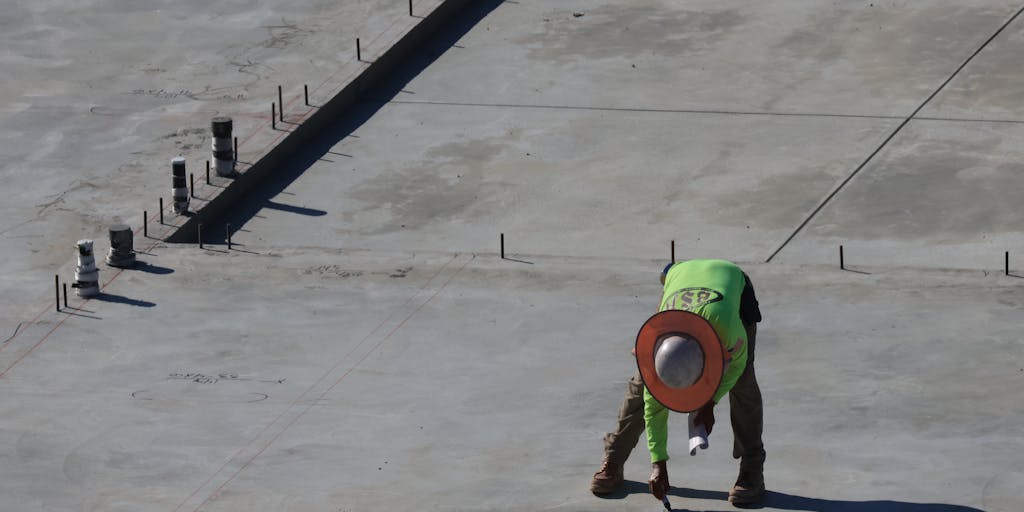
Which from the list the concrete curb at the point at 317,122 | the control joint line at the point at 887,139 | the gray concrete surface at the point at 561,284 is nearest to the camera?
the gray concrete surface at the point at 561,284

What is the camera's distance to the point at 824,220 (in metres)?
18.7

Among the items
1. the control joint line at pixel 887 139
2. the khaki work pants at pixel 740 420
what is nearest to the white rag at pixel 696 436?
the khaki work pants at pixel 740 420

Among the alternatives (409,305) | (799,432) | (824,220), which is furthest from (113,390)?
(824,220)

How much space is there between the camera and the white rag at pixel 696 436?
11.8 m

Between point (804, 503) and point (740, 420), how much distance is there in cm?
63

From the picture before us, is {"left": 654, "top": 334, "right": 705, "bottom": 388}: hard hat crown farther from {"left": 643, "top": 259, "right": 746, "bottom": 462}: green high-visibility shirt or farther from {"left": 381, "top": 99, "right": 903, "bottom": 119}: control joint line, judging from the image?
{"left": 381, "top": 99, "right": 903, "bottom": 119}: control joint line

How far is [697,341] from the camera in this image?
11.5 m

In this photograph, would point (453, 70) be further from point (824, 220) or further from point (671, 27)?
point (824, 220)

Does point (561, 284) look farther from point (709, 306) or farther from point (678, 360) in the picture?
point (678, 360)

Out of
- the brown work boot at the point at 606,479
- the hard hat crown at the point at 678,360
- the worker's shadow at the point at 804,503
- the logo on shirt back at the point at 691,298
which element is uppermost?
the logo on shirt back at the point at 691,298

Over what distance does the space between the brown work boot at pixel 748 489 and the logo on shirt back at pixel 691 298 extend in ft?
4.29

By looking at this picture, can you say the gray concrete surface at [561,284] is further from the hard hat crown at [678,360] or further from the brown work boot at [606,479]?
the hard hat crown at [678,360]

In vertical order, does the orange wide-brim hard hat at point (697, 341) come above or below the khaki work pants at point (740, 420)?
above

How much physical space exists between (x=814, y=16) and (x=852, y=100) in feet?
8.60
